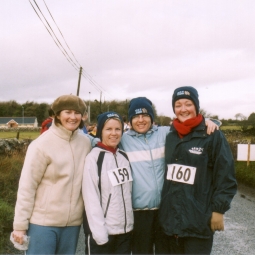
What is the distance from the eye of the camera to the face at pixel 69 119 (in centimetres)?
291

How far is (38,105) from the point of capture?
4163 inches

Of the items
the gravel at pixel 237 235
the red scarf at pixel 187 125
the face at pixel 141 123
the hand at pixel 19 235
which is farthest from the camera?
the gravel at pixel 237 235

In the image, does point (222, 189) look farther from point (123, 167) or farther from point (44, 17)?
point (44, 17)

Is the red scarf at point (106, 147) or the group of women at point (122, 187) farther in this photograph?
the red scarf at point (106, 147)

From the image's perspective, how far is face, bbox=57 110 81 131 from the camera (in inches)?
114

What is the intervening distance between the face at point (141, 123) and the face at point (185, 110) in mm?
283

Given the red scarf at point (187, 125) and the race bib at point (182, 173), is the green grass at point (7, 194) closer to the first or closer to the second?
the race bib at point (182, 173)

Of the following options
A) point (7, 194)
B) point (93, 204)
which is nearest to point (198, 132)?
point (93, 204)

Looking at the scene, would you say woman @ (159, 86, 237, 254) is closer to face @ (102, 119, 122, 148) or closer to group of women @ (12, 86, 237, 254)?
group of women @ (12, 86, 237, 254)

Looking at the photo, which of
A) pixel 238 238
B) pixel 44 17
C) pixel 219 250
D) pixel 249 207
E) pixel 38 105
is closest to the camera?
pixel 219 250

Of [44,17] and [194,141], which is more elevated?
[44,17]

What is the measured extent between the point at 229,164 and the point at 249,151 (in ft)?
31.8

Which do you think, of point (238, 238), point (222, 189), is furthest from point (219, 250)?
point (222, 189)

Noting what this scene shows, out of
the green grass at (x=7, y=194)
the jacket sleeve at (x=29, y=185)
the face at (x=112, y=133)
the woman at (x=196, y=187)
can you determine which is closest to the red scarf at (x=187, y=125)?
the woman at (x=196, y=187)
